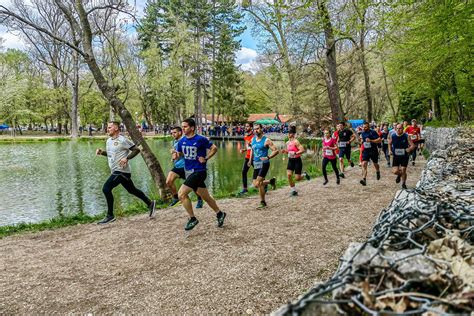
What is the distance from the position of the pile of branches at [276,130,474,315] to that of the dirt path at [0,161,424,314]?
2.01 m

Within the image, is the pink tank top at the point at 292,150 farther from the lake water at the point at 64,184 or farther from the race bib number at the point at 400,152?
the lake water at the point at 64,184

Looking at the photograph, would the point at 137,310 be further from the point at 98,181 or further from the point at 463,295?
the point at 98,181

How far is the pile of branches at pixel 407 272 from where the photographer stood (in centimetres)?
136

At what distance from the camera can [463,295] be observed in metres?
1.42

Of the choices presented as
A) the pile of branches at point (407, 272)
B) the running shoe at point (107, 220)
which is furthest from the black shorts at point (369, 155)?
the pile of branches at point (407, 272)

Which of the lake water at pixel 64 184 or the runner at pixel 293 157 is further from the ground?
the runner at pixel 293 157

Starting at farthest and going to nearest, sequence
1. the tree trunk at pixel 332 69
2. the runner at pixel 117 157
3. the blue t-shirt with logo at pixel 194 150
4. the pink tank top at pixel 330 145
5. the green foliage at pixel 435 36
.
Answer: the tree trunk at pixel 332 69, the pink tank top at pixel 330 145, the green foliage at pixel 435 36, the runner at pixel 117 157, the blue t-shirt with logo at pixel 194 150

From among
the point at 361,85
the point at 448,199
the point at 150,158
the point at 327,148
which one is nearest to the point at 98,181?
the point at 150,158

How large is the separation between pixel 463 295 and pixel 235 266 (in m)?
3.54

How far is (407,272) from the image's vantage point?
1.59 meters

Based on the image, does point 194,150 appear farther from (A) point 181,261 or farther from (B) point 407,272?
(B) point 407,272

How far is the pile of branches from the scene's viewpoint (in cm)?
136

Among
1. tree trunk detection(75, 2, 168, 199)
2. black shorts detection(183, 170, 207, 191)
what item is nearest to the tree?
tree trunk detection(75, 2, 168, 199)

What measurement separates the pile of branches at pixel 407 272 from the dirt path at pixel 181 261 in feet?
6.58
